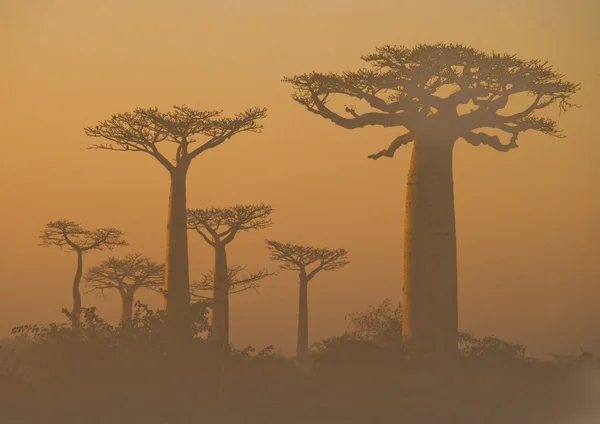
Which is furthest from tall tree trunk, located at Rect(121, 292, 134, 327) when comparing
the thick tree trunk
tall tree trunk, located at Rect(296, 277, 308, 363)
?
tall tree trunk, located at Rect(296, 277, 308, 363)

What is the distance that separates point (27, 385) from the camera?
1927 cm

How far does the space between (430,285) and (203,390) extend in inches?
219

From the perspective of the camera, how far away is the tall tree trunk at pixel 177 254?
75.5 feet

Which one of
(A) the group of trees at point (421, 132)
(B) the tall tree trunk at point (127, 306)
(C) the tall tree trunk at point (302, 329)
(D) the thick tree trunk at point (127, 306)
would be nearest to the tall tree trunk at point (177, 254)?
(A) the group of trees at point (421, 132)

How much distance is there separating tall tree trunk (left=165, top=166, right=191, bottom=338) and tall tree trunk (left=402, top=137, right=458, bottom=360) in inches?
198

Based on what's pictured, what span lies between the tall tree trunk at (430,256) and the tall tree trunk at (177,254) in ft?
16.5

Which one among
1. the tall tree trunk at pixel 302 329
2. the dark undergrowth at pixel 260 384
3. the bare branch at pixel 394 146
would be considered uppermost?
the bare branch at pixel 394 146

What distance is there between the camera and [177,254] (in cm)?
2325

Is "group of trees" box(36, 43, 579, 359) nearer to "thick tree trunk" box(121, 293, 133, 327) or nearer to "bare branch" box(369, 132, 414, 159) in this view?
"bare branch" box(369, 132, 414, 159)

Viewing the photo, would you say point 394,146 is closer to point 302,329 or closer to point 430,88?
point 430,88

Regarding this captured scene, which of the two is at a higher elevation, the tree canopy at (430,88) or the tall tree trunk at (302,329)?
the tree canopy at (430,88)

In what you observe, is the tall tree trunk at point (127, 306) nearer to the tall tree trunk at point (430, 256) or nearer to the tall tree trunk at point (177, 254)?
the tall tree trunk at point (177, 254)

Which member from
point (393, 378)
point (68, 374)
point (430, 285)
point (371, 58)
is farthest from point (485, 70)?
point (68, 374)

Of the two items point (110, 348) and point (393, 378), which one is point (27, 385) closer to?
point (110, 348)
